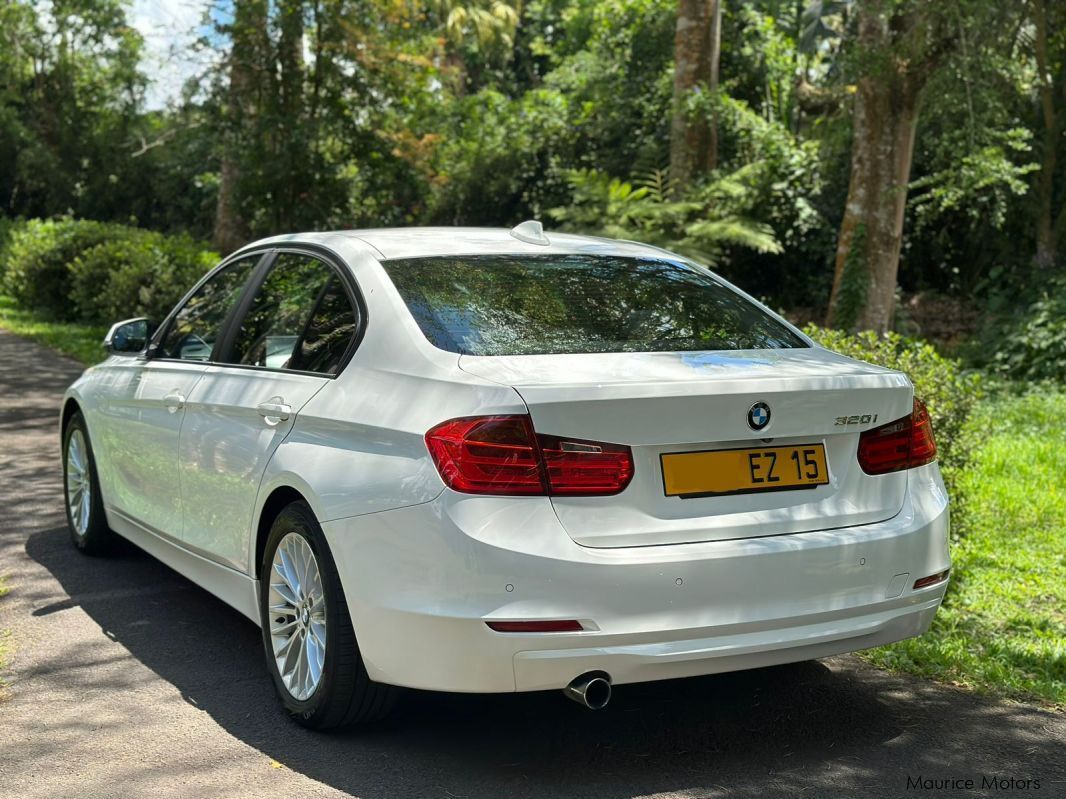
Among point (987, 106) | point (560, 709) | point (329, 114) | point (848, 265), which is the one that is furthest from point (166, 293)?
point (560, 709)

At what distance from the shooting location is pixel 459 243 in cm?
470

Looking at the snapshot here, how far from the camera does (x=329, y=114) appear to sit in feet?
63.1

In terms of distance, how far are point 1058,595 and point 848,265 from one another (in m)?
7.03

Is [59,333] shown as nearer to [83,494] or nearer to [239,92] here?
[239,92]

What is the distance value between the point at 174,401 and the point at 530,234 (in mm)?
1661

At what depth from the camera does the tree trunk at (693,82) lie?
1538 cm

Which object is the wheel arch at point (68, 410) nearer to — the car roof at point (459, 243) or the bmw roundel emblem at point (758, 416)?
the car roof at point (459, 243)

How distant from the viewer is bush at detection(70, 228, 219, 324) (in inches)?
663

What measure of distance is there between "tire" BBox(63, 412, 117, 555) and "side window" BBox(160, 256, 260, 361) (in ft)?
3.17

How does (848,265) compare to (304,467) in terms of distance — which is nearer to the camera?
(304,467)

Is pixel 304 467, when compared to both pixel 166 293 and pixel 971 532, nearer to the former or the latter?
pixel 971 532

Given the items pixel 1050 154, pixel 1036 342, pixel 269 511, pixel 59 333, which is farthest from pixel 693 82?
pixel 269 511

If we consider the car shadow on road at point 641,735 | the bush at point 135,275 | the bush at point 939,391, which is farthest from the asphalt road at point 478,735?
the bush at point 135,275

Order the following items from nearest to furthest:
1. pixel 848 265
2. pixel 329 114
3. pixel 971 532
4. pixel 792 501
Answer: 1. pixel 792 501
2. pixel 971 532
3. pixel 848 265
4. pixel 329 114
